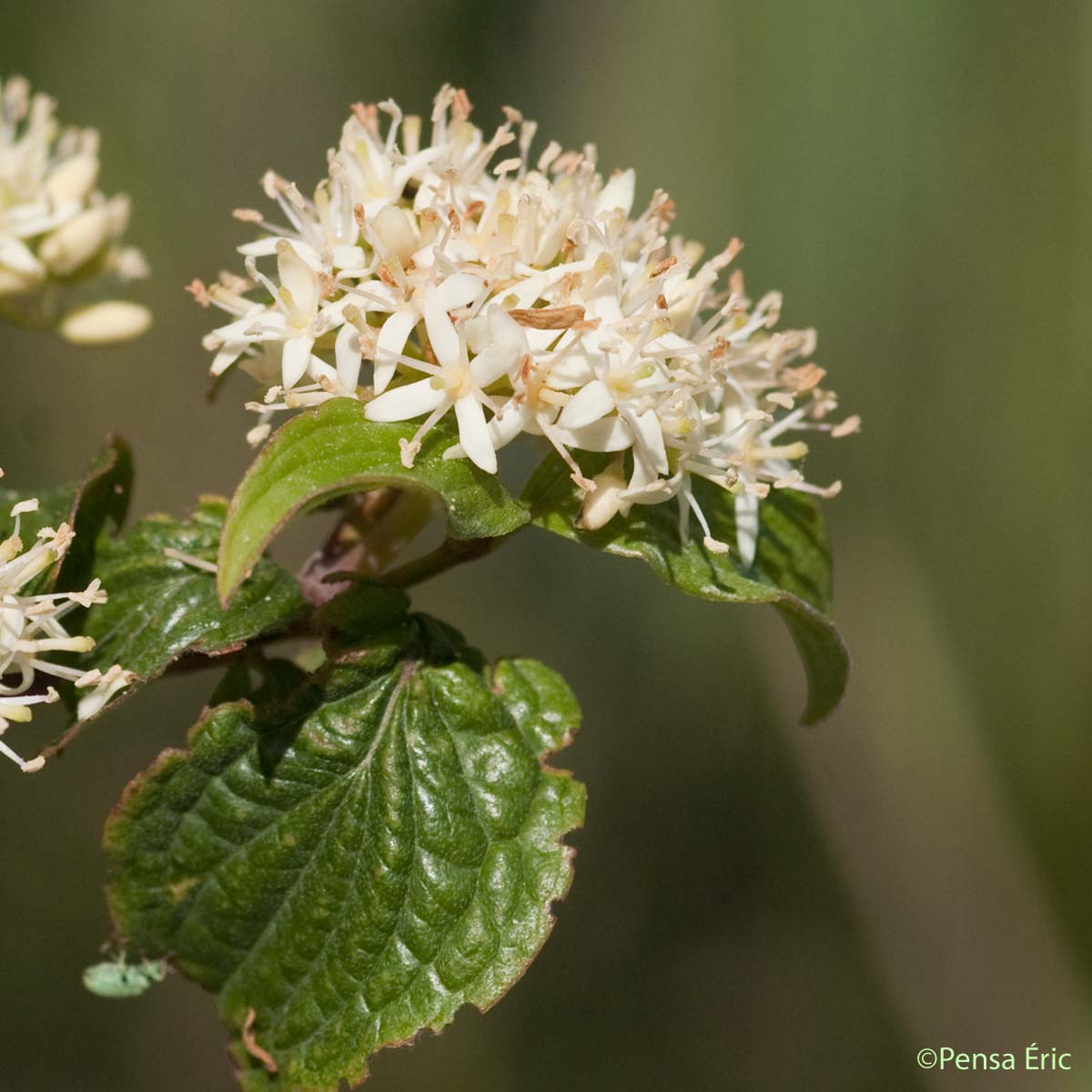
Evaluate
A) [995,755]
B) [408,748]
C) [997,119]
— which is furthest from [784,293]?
[408,748]

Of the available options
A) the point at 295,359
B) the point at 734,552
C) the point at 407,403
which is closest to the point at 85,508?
the point at 295,359

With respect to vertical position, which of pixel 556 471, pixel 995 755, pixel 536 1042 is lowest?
pixel 536 1042

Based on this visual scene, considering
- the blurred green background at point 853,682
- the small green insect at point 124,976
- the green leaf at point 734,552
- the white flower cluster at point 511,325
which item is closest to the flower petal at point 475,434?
the white flower cluster at point 511,325

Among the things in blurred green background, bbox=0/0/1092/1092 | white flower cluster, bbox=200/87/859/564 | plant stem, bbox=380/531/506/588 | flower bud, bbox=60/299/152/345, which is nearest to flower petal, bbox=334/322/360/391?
white flower cluster, bbox=200/87/859/564

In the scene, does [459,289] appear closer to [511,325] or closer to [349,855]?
[511,325]

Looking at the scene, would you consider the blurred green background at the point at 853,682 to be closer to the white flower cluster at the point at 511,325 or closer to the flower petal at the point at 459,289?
the white flower cluster at the point at 511,325

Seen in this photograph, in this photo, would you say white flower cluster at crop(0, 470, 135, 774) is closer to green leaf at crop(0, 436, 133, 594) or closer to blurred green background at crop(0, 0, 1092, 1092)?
green leaf at crop(0, 436, 133, 594)

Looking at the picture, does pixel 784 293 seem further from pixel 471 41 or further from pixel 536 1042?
pixel 536 1042
